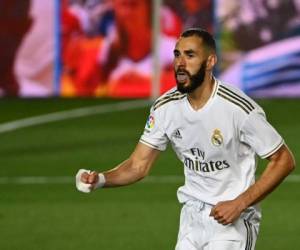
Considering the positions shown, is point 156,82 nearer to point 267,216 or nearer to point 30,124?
point 30,124

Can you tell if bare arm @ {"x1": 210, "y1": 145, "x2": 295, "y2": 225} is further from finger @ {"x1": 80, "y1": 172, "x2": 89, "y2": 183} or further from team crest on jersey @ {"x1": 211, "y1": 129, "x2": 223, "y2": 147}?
finger @ {"x1": 80, "y1": 172, "x2": 89, "y2": 183}

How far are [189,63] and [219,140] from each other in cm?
51

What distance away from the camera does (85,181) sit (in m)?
7.12

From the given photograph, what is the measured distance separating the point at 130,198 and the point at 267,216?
5.50 feet

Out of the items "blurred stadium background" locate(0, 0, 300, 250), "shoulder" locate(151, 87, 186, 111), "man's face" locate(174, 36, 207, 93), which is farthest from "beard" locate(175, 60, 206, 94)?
"blurred stadium background" locate(0, 0, 300, 250)

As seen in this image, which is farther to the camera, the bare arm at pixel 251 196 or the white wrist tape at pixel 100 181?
the white wrist tape at pixel 100 181

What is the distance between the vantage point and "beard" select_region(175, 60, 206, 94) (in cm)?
711

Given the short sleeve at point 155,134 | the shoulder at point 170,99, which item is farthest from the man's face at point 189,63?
the short sleeve at point 155,134

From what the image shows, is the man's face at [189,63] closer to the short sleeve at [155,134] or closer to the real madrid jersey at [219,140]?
the real madrid jersey at [219,140]

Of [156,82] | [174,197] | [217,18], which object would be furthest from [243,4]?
[174,197]

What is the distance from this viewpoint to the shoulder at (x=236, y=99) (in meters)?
7.25

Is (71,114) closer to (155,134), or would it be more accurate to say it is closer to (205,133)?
(155,134)

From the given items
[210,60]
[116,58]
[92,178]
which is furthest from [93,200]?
[116,58]

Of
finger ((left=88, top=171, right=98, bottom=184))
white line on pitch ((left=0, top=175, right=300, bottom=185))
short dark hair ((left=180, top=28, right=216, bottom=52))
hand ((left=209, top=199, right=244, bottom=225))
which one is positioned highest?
short dark hair ((left=180, top=28, right=216, bottom=52))
